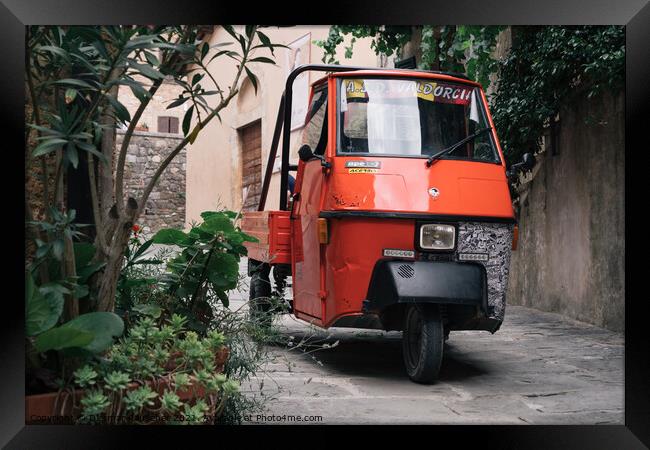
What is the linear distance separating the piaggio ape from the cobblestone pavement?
12.4 inches

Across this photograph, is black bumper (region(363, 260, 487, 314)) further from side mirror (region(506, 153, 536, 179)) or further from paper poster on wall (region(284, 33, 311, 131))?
paper poster on wall (region(284, 33, 311, 131))


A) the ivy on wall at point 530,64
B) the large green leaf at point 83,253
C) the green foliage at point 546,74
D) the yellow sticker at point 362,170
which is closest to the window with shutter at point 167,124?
the ivy on wall at point 530,64

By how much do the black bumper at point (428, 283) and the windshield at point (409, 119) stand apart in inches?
29.4

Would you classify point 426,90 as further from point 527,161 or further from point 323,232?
point 323,232

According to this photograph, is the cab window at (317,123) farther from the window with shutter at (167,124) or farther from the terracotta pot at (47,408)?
the window with shutter at (167,124)

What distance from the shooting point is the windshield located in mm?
5043

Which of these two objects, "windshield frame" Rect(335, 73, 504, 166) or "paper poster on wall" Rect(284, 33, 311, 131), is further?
"paper poster on wall" Rect(284, 33, 311, 131)

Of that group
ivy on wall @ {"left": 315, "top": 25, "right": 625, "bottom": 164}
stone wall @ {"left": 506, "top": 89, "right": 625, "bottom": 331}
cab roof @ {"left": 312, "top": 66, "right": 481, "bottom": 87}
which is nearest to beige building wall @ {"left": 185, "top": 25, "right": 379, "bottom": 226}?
ivy on wall @ {"left": 315, "top": 25, "right": 625, "bottom": 164}

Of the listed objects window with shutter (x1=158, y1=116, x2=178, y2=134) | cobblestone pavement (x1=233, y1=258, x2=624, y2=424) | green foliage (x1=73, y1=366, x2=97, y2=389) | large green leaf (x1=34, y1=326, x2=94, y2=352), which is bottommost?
cobblestone pavement (x1=233, y1=258, x2=624, y2=424)

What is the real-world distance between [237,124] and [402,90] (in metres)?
12.6

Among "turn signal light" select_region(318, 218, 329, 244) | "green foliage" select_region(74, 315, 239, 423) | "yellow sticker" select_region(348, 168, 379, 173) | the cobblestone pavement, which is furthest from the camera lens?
"turn signal light" select_region(318, 218, 329, 244)

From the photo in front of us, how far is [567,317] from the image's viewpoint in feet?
25.5

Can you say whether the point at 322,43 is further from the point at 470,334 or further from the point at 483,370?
the point at 483,370

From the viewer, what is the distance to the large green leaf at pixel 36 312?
2.71 m
